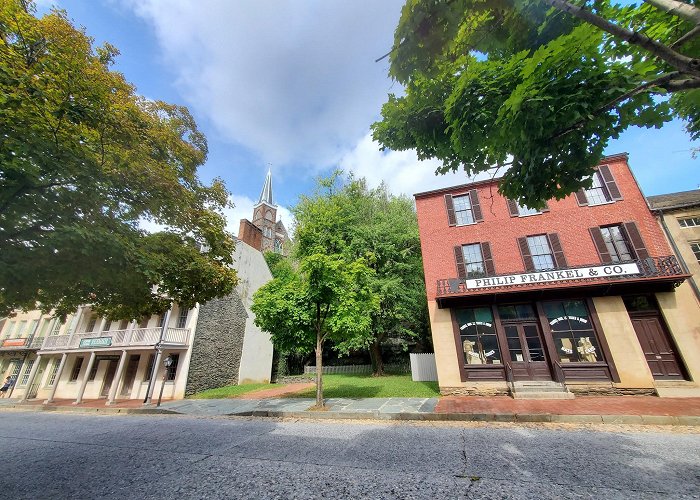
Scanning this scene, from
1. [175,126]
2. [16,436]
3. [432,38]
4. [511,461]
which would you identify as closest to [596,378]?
[511,461]

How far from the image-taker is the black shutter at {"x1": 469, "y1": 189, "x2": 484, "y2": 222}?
1514cm

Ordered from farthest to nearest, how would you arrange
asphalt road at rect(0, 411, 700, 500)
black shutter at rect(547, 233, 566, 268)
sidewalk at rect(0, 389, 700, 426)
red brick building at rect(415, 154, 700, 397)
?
black shutter at rect(547, 233, 566, 268), red brick building at rect(415, 154, 700, 397), sidewalk at rect(0, 389, 700, 426), asphalt road at rect(0, 411, 700, 500)

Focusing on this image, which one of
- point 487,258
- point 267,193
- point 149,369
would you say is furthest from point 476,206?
point 267,193

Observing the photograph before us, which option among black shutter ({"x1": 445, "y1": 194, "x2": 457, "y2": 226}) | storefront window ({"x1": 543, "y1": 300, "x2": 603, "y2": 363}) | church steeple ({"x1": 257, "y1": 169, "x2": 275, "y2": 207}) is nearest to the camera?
storefront window ({"x1": 543, "y1": 300, "x2": 603, "y2": 363})

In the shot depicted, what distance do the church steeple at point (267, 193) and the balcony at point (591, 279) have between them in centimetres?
5325

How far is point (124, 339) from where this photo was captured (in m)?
18.7

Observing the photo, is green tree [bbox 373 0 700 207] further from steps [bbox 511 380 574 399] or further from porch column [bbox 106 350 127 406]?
porch column [bbox 106 350 127 406]

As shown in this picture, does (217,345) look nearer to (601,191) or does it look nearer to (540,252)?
(540,252)

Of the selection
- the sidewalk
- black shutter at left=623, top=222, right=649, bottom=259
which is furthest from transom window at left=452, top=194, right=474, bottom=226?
the sidewalk

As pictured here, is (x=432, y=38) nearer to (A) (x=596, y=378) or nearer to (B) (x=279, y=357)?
(A) (x=596, y=378)

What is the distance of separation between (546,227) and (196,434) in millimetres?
16424

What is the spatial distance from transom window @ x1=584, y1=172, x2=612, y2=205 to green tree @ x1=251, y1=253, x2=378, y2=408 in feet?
39.0

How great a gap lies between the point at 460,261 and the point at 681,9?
12613 millimetres

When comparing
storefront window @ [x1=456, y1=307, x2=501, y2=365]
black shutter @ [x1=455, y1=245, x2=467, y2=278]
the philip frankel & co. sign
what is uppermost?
black shutter @ [x1=455, y1=245, x2=467, y2=278]
